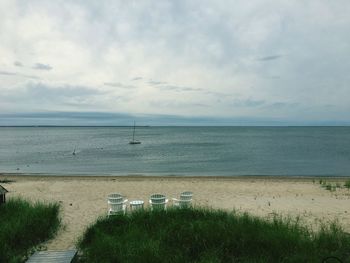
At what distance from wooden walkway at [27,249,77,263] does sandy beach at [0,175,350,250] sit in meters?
1.10

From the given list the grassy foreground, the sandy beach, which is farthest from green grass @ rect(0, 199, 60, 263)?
the grassy foreground

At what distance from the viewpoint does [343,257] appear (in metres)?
6.11

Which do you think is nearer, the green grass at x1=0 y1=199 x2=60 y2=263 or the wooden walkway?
the wooden walkway

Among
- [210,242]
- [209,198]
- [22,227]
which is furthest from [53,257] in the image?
[209,198]

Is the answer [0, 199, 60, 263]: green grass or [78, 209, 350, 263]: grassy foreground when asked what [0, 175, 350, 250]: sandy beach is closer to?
[0, 199, 60, 263]: green grass

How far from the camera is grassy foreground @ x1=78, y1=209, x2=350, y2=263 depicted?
20.0 feet

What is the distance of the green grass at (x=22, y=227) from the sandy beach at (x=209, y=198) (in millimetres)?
310

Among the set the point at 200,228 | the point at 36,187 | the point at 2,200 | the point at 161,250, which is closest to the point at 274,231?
the point at 200,228

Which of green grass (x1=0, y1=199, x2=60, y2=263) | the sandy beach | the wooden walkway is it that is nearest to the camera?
the wooden walkway

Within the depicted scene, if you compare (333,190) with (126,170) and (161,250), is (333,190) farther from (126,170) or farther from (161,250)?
(126,170)

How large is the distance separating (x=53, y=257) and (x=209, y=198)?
8.61 metres

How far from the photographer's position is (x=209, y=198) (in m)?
14.0

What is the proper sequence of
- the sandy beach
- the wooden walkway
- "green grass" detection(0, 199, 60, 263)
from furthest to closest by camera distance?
1. the sandy beach
2. "green grass" detection(0, 199, 60, 263)
3. the wooden walkway

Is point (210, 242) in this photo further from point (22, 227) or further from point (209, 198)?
point (209, 198)
